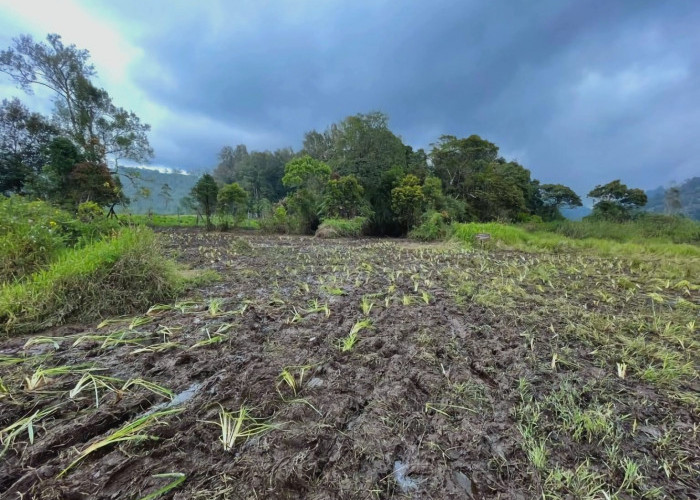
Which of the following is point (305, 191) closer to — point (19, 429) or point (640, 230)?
point (640, 230)

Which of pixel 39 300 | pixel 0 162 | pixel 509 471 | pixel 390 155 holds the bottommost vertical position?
pixel 509 471

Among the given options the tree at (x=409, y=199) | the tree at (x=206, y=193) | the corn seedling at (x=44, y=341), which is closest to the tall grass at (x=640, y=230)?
the tree at (x=409, y=199)

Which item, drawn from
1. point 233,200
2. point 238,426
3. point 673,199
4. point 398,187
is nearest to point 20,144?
point 233,200

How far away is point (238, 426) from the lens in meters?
1.12

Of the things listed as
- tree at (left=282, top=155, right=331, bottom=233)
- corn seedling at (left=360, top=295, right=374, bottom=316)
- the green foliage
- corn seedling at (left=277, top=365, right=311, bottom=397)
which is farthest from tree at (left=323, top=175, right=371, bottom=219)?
corn seedling at (left=277, top=365, right=311, bottom=397)

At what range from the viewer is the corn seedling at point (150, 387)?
1.35 m

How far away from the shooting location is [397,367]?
1.67 metres

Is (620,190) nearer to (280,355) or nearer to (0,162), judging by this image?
(280,355)

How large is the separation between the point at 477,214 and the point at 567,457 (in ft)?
55.3

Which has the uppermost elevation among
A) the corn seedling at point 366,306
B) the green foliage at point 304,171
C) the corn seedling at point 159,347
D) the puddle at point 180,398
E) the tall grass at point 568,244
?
the green foliage at point 304,171

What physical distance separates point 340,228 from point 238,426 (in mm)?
11232

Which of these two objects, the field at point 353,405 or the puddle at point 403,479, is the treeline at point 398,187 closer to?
the field at point 353,405

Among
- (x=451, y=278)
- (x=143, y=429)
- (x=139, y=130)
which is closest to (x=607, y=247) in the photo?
(x=451, y=278)

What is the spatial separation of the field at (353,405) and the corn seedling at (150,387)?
0.04 ft
